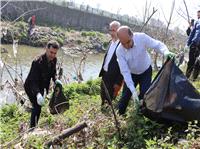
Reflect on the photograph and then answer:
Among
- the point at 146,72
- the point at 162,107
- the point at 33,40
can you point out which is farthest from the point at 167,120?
the point at 33,40

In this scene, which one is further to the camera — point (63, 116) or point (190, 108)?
point (63, 116)

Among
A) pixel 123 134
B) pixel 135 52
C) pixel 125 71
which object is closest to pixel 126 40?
pixel 135 52

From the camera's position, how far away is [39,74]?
575 cm

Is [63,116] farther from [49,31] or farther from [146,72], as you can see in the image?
[49,31]

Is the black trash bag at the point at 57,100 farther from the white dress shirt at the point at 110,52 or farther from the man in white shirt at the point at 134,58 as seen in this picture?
the man in white shirt at the point at 134,58

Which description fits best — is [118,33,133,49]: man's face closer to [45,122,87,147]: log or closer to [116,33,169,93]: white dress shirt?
[116,33,169,93]: white dress shirt

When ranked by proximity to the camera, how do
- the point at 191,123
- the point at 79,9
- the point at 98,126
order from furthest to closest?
the point at 79,9
the point at 98,126
the point at 191,123

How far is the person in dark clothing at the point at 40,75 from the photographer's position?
18.3ft

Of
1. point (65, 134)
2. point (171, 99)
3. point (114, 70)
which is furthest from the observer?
point (114, 70)

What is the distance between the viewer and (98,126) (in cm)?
489

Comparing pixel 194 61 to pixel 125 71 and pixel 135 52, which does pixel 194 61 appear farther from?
pixel 125 71

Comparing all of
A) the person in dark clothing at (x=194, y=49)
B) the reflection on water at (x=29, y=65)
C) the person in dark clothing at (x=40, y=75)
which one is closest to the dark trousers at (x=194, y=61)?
the person in dark clothing at (x=194, y=49)

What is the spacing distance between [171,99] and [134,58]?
87 cm

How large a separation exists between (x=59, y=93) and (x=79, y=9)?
32.9 meters
